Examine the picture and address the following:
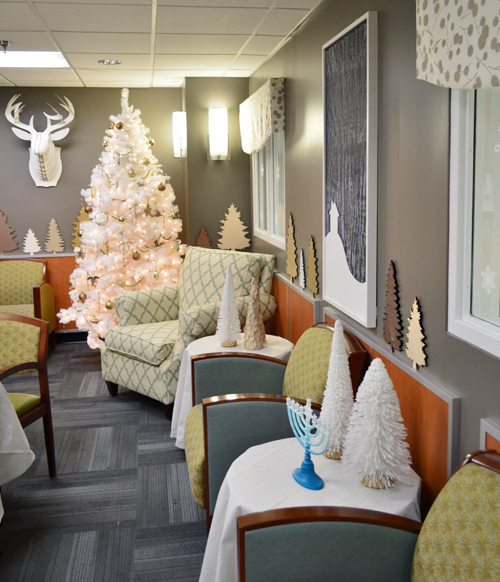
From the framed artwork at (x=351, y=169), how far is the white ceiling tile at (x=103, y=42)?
1340 millimetres

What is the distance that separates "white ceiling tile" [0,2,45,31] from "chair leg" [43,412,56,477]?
6.51 ft

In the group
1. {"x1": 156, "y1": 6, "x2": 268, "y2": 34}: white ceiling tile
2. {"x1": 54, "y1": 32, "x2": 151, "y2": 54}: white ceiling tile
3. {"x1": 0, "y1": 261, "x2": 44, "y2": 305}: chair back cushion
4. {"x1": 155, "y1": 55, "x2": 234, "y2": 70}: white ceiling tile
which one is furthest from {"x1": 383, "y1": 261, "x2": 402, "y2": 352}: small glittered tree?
{"x1": 0, "y1": 261, "x2": 44, "y2": 305}: chair back cushion

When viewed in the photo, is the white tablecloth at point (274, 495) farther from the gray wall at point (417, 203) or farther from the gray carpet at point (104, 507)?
the gray carpet at point (104, 507)

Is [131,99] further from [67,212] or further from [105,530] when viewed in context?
[105,530]

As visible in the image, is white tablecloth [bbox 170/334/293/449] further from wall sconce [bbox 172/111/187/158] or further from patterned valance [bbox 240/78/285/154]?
wall sconce [bbox 172/111/187/158]

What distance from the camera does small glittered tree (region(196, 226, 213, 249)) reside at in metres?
4.94

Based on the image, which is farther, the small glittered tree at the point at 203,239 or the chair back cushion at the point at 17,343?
the small glittered tree at the point at 203,239

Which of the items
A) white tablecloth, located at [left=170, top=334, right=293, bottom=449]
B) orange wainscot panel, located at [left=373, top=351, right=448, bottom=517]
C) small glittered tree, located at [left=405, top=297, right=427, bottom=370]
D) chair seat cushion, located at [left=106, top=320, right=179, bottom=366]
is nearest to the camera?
orange wainscot panel, located at [left=373, top=351, right=448, bottom=517]

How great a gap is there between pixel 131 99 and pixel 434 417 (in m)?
4.58

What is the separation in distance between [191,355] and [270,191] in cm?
172

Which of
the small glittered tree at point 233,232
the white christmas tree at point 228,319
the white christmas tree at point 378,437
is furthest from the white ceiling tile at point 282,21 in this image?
the white christmas tree at point 378,437

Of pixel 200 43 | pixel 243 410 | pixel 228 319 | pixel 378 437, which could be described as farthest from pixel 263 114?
pixel 378 437

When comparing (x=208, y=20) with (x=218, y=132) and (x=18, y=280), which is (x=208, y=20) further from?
(x=18, y=280)

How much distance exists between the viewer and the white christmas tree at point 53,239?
5531 mm
